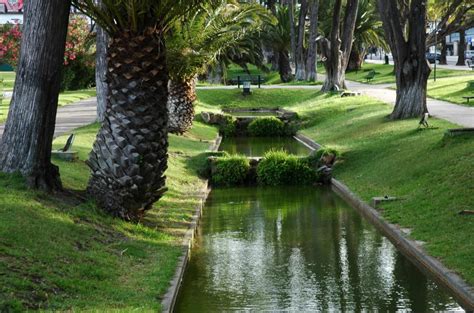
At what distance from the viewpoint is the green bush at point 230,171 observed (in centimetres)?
2305

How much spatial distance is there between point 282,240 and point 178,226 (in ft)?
6.23

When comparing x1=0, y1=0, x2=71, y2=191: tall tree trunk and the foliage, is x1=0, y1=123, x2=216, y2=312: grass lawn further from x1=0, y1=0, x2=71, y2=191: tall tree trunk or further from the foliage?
the foliage

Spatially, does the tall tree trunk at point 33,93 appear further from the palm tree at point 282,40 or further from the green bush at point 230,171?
the palm tree at point 282,40

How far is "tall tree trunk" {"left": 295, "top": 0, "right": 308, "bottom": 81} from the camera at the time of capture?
55316mm

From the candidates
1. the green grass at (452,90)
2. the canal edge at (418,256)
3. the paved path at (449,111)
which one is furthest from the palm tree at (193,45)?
the green grass at (452,90)

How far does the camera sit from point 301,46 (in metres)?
55.9

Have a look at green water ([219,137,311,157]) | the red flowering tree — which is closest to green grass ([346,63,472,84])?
the red flowering tree

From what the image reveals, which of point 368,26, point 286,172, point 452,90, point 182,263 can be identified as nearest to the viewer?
point 182,263

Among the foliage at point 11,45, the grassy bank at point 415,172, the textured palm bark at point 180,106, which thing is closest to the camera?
the grassy bank at point 415,172

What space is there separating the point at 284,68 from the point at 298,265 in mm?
47290

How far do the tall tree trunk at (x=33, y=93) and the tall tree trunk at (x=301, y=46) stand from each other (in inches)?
1679

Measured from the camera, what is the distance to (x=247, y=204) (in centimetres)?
2030


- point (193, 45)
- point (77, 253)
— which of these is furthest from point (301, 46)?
point (77, 253)

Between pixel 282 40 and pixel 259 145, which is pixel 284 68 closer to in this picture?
pixel 282 40
